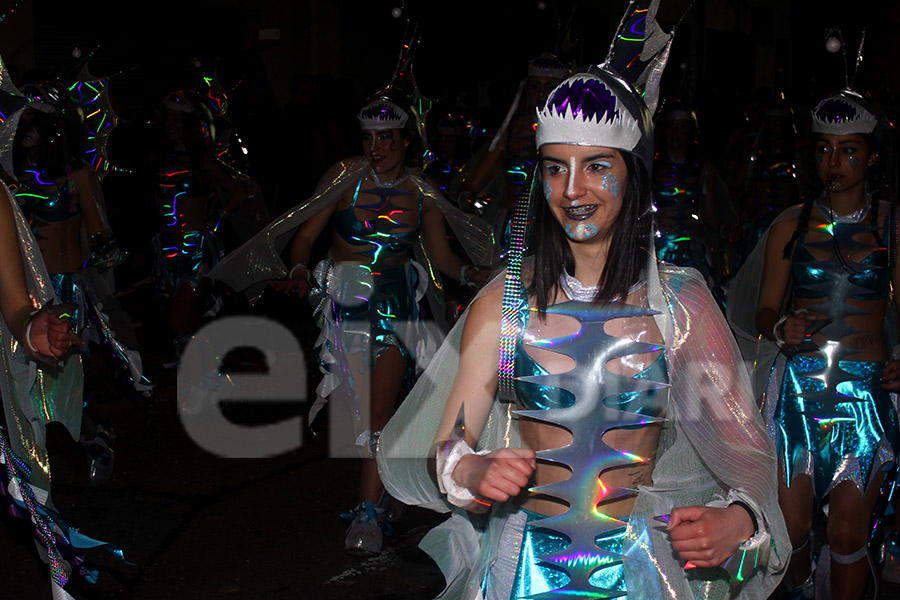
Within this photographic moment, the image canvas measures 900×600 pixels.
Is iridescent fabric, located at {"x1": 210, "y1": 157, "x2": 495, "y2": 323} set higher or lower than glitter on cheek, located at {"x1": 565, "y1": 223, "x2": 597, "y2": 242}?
lower

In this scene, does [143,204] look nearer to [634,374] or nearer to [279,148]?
[279,148]

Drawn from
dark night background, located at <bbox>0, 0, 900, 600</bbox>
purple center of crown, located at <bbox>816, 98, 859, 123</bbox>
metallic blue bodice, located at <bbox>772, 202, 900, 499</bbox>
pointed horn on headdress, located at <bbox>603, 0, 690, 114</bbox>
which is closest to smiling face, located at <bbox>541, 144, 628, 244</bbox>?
pointed horn on headdress, located at <bbox>603, 0, 690, 114</bbox>

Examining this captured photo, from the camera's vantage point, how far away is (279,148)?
34.9 feet

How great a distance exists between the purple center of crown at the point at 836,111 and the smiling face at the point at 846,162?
0.08m

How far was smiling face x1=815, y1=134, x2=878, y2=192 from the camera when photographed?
14.4 ft

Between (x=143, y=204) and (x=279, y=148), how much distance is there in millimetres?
1653

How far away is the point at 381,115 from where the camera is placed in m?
5.81

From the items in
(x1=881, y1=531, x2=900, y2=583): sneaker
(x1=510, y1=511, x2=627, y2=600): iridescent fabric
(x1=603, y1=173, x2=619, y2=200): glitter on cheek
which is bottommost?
(x1=881, y1=531, x2=900, y2=583): sneaker

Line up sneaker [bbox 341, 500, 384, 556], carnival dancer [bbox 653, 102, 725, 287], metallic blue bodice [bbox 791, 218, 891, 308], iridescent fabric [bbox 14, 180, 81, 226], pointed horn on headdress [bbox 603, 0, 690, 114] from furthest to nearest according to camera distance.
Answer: carnival dancer [bbox 653, 102, 725, 287] → iridescent fabric [bbox 14, 180, 81, 226] → sneaker [bbox 341, 500, 384, 556] → metallic blue bodice [bbox 791, 218, 891, 308] → pointed horn on headdress [bbox 603, 0, 690, 114]

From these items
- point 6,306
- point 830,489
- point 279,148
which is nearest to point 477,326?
point 6,306

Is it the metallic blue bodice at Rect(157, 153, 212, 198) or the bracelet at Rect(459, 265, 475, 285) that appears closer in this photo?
the bracelet at Rect(459, 265, 475, 285)

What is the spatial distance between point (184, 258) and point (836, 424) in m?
5.74

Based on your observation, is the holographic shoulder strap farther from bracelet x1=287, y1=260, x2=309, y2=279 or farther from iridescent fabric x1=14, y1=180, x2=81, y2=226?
iridescent fabric x1=14, y1=180, x2=81, y2=226

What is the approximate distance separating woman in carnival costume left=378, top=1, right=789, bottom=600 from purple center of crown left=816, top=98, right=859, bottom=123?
2101 millimetres
